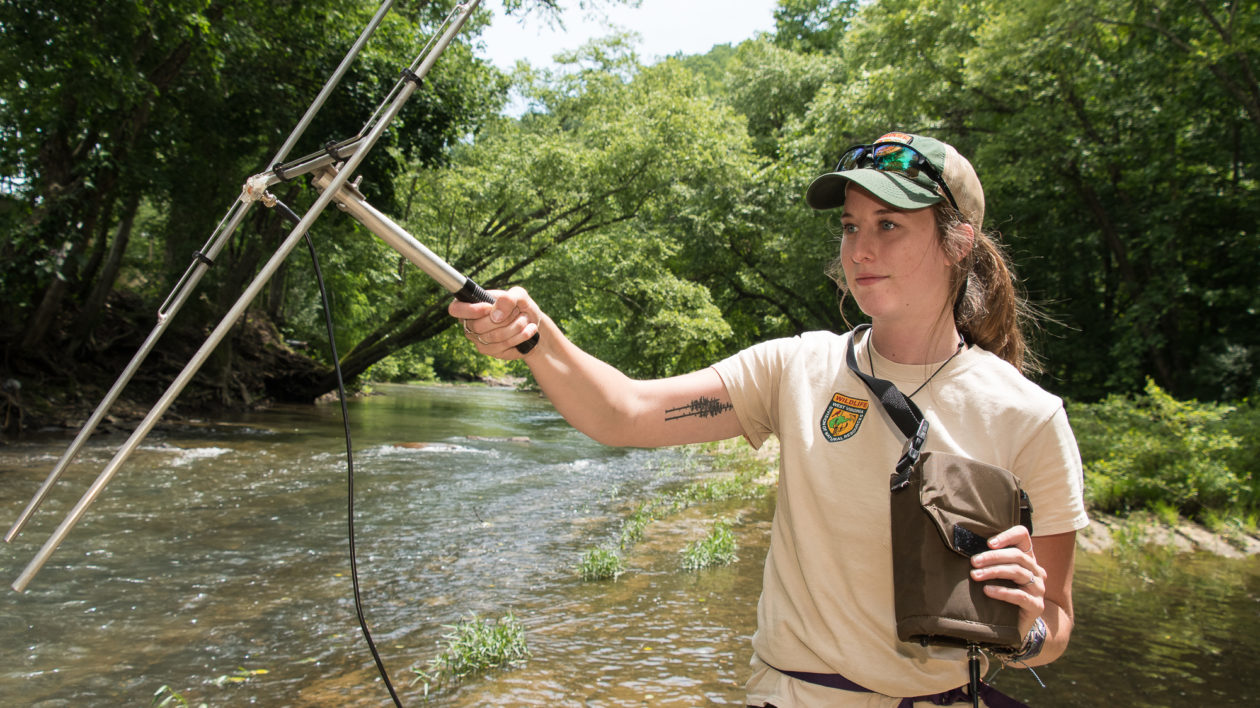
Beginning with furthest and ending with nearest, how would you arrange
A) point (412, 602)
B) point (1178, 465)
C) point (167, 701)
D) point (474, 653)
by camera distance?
point (1178, 465) < point (412, 602) < point (474, 653) < point (167, 701)

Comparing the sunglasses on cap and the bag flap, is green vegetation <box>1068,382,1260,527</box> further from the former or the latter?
the bag flap

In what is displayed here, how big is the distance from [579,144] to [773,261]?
25.6ft

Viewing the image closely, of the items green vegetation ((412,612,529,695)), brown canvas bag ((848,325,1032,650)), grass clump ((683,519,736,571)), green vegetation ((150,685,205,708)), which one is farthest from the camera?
grass clump ((683,519,736,571))

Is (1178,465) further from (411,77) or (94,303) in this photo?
(94,303)

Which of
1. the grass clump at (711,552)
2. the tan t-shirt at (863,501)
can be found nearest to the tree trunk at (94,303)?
the grass clump at (711,552)

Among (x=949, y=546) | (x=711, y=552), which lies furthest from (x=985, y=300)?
(x=711, y=552)

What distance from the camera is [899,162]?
1.87 meters

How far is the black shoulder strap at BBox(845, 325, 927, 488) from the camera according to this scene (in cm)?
160

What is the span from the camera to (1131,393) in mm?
15758

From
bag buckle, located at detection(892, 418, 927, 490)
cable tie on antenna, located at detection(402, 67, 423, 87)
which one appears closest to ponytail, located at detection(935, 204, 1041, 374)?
bag buckle, located at detection(892, 418, 927, 490)

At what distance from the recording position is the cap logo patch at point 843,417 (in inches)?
70.6

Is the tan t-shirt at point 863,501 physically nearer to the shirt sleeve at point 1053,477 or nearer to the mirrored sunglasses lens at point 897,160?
the shirt sleeve at point 1053,477

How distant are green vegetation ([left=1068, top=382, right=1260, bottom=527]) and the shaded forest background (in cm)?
231

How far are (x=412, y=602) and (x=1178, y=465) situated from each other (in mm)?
9763
